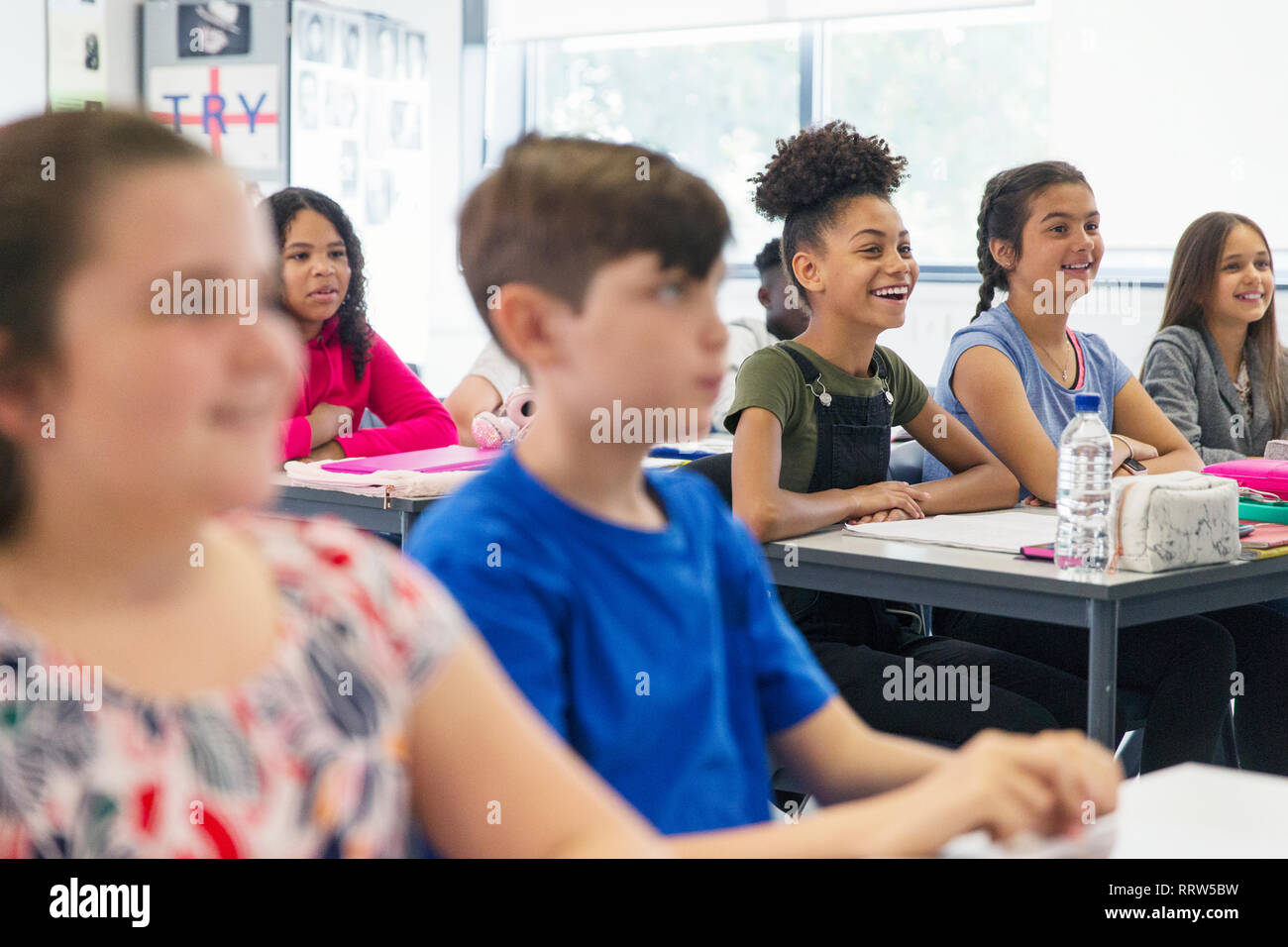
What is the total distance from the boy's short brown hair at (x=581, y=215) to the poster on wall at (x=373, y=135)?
473cm

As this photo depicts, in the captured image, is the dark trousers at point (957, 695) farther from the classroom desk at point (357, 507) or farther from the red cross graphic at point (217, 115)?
the red cross graphic at point (217, 115)

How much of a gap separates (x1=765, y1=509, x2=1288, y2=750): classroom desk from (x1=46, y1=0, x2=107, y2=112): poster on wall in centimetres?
436

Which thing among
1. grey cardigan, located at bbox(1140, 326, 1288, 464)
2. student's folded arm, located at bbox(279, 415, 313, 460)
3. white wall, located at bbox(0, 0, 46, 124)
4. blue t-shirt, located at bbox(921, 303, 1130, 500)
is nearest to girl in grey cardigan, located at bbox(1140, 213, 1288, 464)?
grey cardigan, located at bbox(1140, 326, 1288, 464)

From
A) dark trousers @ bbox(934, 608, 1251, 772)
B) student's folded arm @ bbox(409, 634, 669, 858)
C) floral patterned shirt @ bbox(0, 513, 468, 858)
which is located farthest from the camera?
dark trousers @ bbox(934, 608, 1251, 772)

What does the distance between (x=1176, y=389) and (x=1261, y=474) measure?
0.82 m

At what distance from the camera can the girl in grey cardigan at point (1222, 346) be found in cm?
329

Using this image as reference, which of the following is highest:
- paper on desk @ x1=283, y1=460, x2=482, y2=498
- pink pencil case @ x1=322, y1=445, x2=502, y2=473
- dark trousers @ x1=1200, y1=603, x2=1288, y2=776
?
pink pencil case @ x1=322, y1=445, x2=502, y2=473

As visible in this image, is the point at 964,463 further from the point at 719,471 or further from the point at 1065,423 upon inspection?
the point at 719,471

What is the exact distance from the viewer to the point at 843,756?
1042 mm

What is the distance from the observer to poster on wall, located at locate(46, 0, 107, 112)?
547 centimetres

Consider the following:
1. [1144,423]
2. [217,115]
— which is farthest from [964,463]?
[217,115]

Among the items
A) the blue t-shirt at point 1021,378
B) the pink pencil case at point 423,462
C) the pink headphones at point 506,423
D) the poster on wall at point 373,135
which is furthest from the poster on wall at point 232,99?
the blue t-shirt at point 1021,378

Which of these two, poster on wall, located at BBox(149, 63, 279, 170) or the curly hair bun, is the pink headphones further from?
poster on wall, located at BBox(149, 63, 279, 170)

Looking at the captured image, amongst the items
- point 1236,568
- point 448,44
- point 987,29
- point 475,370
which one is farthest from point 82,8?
point 1236,568
